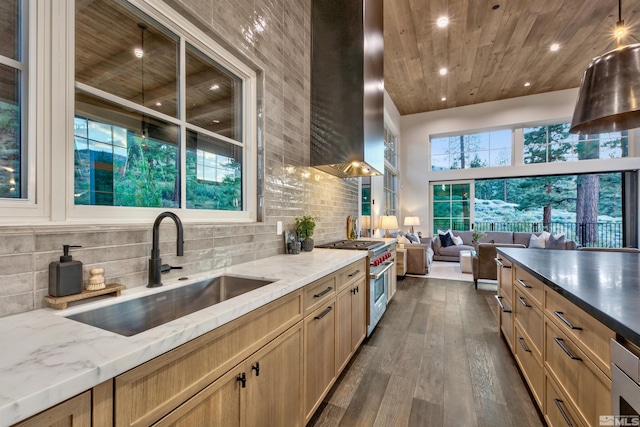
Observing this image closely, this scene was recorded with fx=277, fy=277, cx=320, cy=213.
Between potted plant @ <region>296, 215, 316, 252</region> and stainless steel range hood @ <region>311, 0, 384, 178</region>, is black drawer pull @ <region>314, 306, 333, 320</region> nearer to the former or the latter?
potted plant @ <region>296, 215, 316, 252</region>

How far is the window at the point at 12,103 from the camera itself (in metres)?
0.95

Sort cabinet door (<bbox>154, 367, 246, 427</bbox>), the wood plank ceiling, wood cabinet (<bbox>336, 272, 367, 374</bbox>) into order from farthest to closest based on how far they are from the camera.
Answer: the wood plank ceiling → wood cabinet (<bbox>336, 272, 367, 374</bbox>) → cabinet door (<bbox>154, 367, 246, 427</bbox>)

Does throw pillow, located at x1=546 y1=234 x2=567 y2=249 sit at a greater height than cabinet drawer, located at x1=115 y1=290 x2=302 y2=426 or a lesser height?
lesser

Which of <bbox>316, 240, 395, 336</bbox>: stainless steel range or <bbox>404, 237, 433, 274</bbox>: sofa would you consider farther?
<bbox>404, 237, 433, 274</bbox>: sofa

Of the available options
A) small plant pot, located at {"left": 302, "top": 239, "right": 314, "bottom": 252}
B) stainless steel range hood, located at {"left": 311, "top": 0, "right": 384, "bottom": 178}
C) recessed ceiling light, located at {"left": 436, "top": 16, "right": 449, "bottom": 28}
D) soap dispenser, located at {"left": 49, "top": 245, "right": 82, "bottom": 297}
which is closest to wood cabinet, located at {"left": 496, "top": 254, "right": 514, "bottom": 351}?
stainless steel range hood, located at {"left": 311, "top": 0, "right": 384, "bottom": 178}

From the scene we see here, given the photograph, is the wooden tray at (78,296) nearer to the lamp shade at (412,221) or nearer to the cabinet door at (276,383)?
the cabinet door at (276,383)

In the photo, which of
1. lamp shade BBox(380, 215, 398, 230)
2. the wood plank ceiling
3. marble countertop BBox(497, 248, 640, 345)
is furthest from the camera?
lamp shade BBox(380, 215, 398, 230)

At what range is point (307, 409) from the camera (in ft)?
4.77

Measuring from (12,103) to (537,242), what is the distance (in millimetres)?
7836

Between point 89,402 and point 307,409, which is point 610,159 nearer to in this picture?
point 307,409

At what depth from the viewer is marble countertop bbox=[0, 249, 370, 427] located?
19.1 inches

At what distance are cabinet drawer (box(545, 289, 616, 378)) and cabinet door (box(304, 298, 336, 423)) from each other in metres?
1.13

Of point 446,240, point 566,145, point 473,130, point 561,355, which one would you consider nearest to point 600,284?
point 561,355

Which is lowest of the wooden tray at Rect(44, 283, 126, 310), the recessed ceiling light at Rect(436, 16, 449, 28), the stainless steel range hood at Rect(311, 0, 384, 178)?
the wooden tray at Rect(44, 283, 126, 310)
